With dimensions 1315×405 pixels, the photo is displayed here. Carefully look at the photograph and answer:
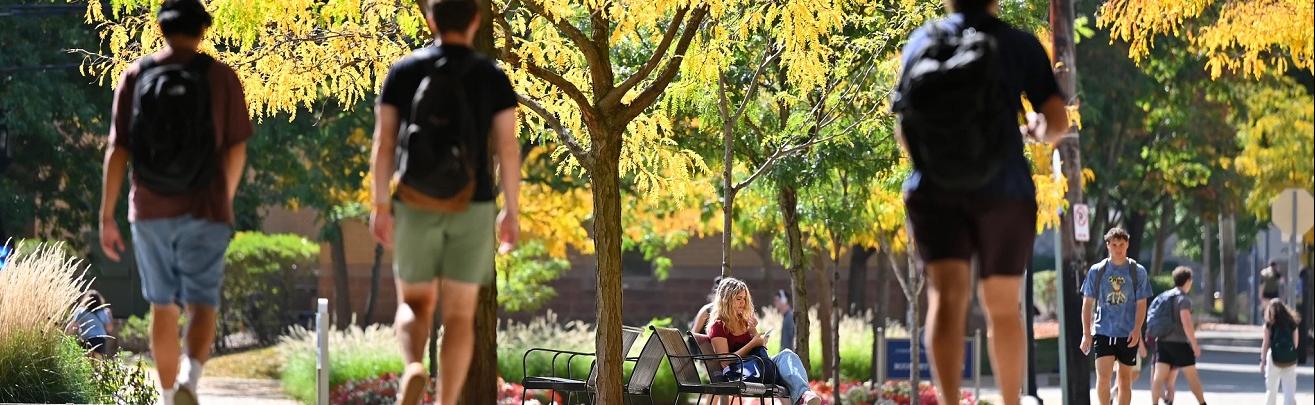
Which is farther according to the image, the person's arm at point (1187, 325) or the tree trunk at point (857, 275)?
the tree trunk at point (857, 275)

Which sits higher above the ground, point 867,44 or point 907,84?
point 867,44

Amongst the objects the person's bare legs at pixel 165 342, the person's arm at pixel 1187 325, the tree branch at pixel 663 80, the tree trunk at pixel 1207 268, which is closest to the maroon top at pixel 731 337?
→ the tree branch at pixel 663 80

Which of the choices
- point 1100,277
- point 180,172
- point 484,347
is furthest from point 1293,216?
point 180,172

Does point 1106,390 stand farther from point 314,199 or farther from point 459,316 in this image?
point 314,199

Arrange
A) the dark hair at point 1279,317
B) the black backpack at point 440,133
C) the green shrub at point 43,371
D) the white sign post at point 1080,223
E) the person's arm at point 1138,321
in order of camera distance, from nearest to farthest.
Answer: the black backpack at point 440,133 < the green shrub at point 43,371 < the person's arm at point 1138,321 < the white sign post at point 1080,223 < the dark hair at point 1279,317

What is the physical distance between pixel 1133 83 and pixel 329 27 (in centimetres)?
2631

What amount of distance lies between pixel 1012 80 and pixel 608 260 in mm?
5011

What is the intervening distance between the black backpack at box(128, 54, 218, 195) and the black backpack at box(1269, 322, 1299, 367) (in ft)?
45.9

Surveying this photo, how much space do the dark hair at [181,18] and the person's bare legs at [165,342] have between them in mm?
1005

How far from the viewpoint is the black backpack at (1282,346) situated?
18656 mm

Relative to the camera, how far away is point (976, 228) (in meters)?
6.29

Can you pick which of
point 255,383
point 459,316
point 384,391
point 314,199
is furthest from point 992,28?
point 314,199

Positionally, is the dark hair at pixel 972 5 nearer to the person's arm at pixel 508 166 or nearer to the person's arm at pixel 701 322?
the person's arm at pixel 508 166

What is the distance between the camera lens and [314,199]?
98.1 ft
